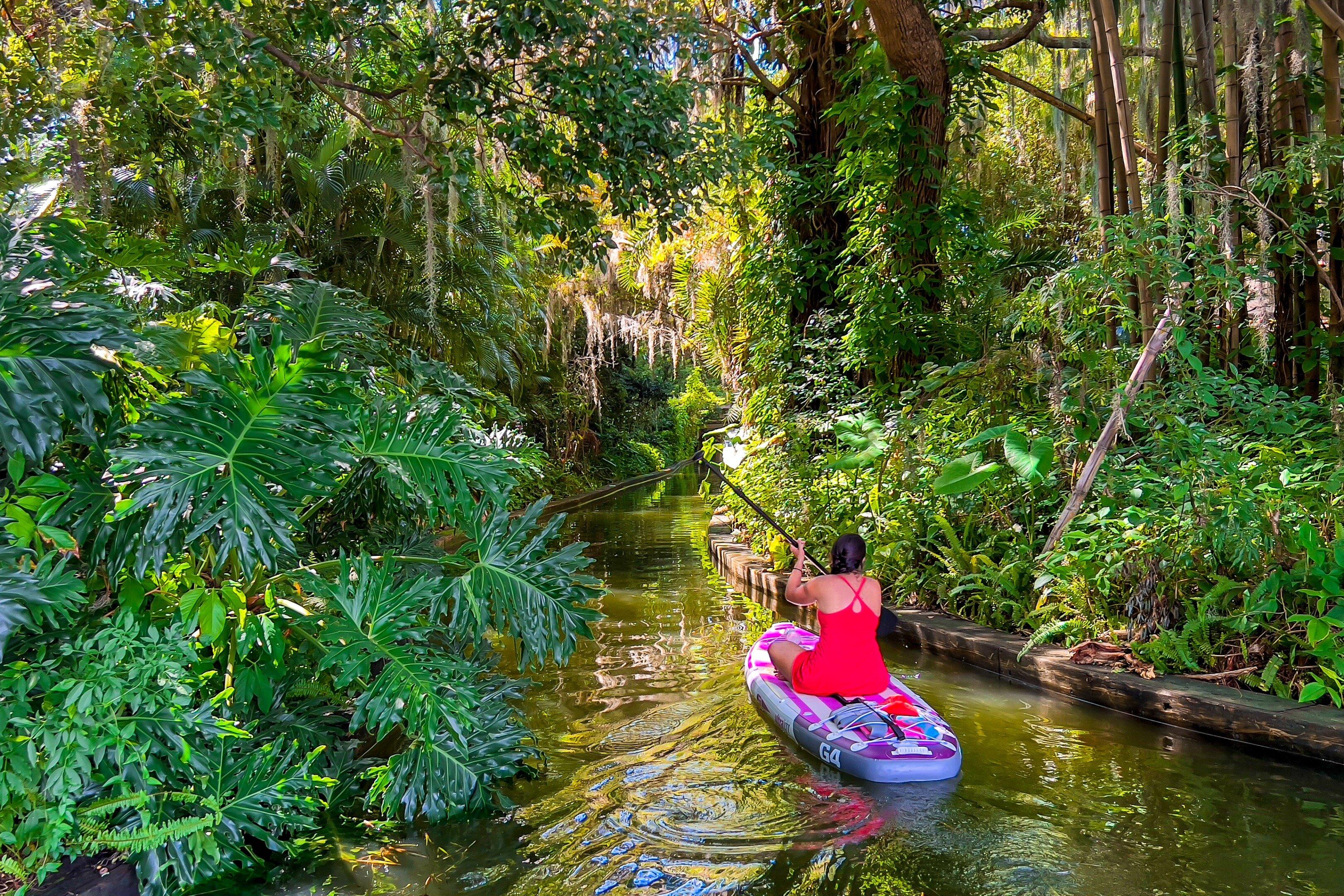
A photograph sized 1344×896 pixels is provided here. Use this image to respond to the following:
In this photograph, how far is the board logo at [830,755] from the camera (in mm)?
4988

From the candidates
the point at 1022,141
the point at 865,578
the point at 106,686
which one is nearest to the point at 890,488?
the point at 865,578

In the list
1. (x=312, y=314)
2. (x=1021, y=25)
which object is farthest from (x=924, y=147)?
(x=312, y=314)

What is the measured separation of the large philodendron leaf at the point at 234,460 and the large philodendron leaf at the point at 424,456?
39 centimetres

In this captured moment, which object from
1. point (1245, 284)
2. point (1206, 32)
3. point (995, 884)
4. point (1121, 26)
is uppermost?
point (1121, 26)

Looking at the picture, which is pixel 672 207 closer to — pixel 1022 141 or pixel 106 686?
pixel 106 686

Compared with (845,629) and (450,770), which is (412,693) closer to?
(450,770)

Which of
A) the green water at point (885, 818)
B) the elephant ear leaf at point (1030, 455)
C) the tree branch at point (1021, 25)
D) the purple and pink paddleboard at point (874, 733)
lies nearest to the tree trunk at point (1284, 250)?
the elephant ear leaf at point (1030, 455)

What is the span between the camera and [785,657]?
6.08m

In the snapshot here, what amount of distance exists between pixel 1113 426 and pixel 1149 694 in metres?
1.85

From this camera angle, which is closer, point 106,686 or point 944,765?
point 106,686

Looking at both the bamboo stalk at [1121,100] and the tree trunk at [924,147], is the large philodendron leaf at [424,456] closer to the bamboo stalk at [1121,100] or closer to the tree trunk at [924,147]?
the bamboo stalk at [1121,100]

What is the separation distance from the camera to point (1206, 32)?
7.00 m

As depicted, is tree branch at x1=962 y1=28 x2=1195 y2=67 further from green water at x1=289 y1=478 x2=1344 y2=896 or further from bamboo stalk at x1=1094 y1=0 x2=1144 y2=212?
green water at x1=289 y1=478 x2=1344 y2=896

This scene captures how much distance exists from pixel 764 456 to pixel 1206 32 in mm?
5924
